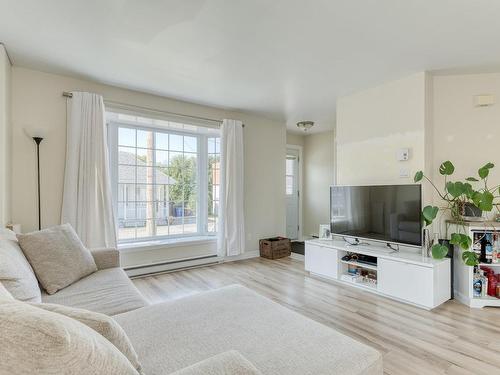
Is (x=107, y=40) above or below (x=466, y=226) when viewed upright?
above

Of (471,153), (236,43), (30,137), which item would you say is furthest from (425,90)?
(30,137)

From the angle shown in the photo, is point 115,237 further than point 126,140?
No

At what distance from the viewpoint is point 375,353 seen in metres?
1.22

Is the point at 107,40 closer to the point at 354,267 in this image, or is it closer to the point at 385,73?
the point at 385,73

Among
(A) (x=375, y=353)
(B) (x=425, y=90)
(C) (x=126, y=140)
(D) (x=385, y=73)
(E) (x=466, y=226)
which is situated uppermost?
Result: (D) (x=385, y=73)

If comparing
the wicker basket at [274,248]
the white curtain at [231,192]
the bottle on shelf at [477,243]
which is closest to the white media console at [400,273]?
the bottle on shelf at [477,243]

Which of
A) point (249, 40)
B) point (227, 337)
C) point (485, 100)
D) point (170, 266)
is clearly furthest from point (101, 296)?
point (485, 100)

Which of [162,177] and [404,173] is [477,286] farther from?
[162,177]

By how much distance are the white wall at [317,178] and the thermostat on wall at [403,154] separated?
8.69 ft

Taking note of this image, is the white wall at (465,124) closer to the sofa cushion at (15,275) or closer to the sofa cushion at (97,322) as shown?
the sofa cushion at (97,322)

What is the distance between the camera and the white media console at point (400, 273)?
2721 mm

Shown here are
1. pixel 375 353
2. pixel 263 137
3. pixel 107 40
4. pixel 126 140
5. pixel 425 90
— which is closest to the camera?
pixel 375 353

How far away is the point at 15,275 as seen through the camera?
4.93 feet

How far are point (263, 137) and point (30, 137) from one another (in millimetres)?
3417
